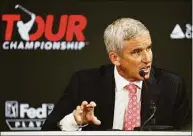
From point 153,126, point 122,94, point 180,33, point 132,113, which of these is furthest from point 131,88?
point 180,33

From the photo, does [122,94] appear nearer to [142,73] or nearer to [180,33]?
[142,73]

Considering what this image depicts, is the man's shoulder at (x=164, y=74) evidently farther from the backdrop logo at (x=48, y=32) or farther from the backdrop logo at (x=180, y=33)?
the backdrop logo at (x=48, y=32)

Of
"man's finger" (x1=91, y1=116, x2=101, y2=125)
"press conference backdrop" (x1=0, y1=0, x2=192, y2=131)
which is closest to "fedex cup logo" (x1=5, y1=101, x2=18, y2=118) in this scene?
"press conference backdrop" (x1=0, y1=0, x2=192, y2=131)

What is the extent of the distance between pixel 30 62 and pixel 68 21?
0.42 metres

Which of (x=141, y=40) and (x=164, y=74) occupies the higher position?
(x=141, y=40)

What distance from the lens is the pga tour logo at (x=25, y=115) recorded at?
11.1 ft

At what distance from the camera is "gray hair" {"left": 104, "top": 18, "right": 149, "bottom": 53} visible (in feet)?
10.9

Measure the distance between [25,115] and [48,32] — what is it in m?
0.64

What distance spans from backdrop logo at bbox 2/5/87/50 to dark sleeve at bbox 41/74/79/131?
0.26m

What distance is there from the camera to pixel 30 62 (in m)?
3.39

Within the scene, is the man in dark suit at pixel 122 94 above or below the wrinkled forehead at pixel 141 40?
below

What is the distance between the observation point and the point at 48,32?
3.39 metres

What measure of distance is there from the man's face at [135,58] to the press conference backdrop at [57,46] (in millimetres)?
67

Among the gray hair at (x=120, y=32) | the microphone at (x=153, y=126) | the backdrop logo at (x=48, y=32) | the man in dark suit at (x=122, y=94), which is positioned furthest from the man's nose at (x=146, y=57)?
the backdrop logo at (x=48, y=32)
